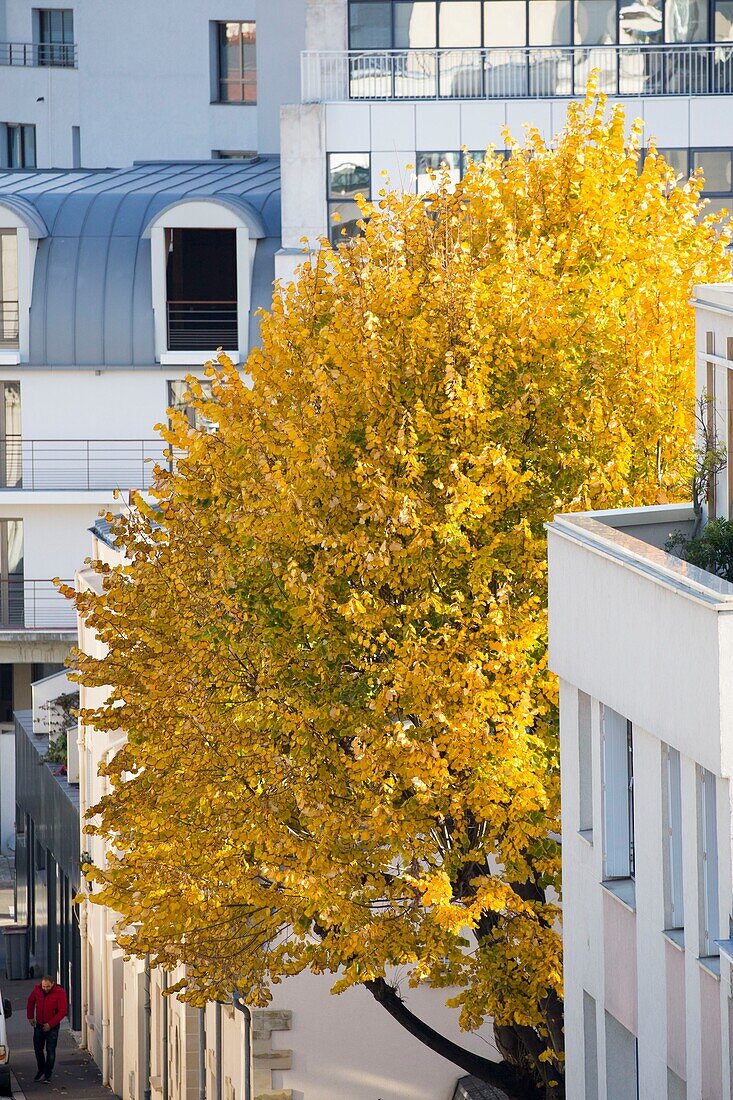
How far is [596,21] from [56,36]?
122 ft

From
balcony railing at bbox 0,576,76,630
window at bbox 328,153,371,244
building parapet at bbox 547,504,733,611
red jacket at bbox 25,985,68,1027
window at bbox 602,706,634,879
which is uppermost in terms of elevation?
window at bbox 328,153,371,244

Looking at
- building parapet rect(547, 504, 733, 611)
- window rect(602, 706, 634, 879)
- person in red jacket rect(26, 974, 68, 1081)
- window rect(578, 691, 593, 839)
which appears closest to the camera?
building parapet rect(547, 504, 733, 611)

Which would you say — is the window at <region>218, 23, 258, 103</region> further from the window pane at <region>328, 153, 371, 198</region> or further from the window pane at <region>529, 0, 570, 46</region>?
the window pane at <region>529, 0, 570, 46</region>

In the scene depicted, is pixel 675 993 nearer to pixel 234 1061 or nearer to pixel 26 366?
pixel 234 1061

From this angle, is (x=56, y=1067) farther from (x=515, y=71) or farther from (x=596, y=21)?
(x=596, y=21)

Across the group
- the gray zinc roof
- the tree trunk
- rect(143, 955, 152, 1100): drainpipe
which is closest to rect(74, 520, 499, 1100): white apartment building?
the tree trunk

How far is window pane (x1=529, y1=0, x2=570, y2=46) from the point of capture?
45219mm

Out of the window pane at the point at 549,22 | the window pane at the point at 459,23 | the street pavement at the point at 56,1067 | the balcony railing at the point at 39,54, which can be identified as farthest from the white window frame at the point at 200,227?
the balcony railing at the point at 39,54

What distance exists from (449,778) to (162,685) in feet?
11.3

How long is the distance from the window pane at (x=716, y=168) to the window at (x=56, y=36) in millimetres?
38125

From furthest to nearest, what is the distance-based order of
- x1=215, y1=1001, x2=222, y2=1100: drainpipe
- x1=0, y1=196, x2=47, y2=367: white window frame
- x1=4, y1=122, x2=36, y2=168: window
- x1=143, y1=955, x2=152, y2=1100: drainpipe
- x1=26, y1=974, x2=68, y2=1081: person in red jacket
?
x1=4, y1=122, x2=36, y2=168: window < x1=0, y1=196, x2=47, y2=367: white window frame < x1=26, y1=974, x2=68, y2=1081: person in red jacket < x1=143, y1=955, x2=152, y2=1100: drainpipe < x1=215, y1=1001, x2=222, y2=1100: drainpipe

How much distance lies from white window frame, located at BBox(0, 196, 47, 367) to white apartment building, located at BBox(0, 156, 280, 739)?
0.12 ft

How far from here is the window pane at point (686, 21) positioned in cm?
4512

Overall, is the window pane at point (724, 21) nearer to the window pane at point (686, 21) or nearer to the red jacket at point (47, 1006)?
the window pane at point (686, 21)
